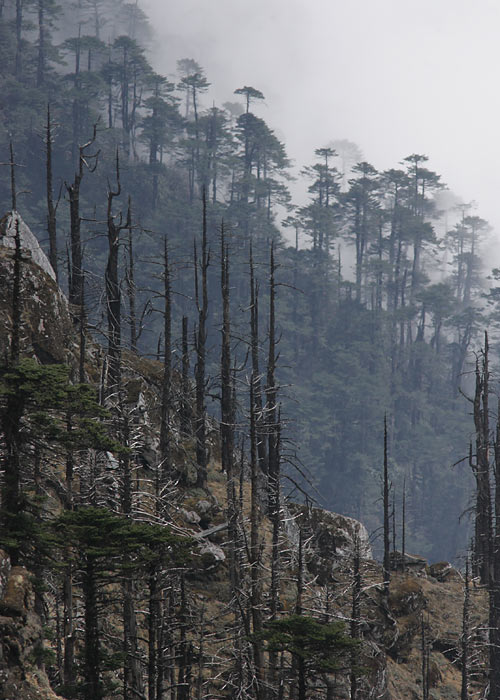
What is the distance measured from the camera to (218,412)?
72250 millimetres

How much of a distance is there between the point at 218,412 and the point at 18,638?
6213 cm

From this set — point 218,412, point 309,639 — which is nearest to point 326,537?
point 309,639

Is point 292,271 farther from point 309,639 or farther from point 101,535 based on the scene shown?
point 101,535

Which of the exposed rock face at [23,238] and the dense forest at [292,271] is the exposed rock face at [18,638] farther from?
the dense forest at [292,271]

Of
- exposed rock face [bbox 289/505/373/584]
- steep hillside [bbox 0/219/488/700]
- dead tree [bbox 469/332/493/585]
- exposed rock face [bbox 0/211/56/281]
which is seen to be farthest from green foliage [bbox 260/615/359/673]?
dead tree [bbox 469/332/493/585]

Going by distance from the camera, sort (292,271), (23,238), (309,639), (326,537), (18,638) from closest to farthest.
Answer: (18,638) → (309,639) → (23,238) → (326,537) → (292,271)

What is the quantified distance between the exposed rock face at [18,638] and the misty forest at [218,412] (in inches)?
2.0

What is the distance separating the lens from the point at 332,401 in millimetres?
76062

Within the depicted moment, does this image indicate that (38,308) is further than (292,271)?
No

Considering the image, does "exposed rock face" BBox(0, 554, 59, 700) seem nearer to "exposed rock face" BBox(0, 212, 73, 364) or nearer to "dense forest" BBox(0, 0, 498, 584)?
"exposed rock face" BBox(0, 212, 73, 364)

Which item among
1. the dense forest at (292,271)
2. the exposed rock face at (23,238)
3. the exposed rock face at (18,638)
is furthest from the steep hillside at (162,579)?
the dense forest at (292,271)

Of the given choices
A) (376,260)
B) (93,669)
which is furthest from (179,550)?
(376,260)

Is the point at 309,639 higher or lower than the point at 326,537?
lower

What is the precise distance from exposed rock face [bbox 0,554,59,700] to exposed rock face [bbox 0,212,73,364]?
10.3 metres
